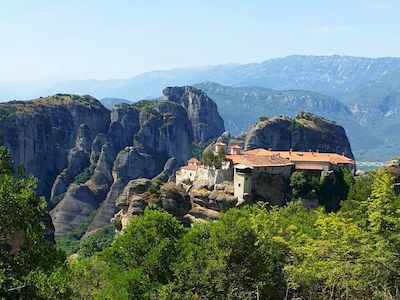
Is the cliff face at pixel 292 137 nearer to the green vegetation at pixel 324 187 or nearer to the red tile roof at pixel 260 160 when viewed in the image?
the green vegetation at pixel 324 187

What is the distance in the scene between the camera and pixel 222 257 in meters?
30.3

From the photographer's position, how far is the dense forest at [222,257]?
789 inches

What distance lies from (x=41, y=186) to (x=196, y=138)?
69.7 metres

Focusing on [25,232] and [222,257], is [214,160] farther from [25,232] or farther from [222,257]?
[25,232]

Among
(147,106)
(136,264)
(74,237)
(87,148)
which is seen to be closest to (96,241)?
(74,237)

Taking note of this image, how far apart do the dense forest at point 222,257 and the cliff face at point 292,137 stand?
93.2 meters

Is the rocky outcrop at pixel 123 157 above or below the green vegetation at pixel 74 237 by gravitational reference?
above

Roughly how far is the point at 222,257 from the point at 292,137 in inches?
4158

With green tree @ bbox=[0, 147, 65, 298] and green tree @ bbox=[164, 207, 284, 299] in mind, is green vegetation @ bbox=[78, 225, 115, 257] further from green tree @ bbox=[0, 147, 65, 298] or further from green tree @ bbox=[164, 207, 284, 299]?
green tree @ bbox=[0, 147, 65, 298]

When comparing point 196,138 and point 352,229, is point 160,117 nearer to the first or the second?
point 196,138

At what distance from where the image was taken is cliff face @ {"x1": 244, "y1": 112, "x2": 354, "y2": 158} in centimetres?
13112

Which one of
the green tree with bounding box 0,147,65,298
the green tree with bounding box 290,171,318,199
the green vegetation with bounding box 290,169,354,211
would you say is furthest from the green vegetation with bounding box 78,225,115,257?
the green tree with bounding box 0,147,65,298

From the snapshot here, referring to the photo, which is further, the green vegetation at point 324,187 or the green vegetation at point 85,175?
the green vegetation at point 85,175

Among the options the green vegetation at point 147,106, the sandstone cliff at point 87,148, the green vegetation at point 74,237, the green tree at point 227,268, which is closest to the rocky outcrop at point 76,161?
the sandstone cliff at point 87,148
